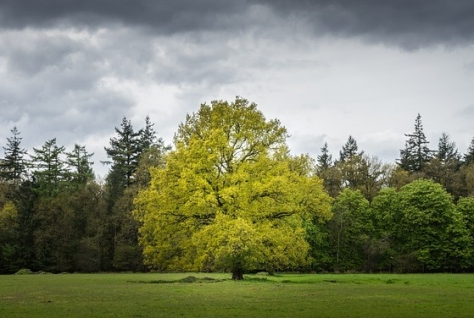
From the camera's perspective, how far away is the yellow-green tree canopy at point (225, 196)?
44.1 meters

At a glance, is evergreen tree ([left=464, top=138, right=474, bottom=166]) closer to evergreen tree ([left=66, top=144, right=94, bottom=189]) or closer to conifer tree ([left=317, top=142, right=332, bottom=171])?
conifer tree ([left=317, top=142, right=332, bottom=171])

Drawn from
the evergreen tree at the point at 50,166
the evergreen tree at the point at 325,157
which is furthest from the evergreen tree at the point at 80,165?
the evergreen tree at the point at 325,157

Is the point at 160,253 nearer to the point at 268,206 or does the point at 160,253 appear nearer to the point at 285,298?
the point at 268,206

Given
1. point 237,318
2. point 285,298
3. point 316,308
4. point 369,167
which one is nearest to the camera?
point 237,318

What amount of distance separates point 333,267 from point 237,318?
76.1 metres

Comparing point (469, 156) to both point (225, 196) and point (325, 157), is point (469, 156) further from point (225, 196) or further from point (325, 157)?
point (225, 196)

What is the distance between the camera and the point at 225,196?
44.0 meters

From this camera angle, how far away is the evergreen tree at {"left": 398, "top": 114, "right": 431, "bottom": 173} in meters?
123

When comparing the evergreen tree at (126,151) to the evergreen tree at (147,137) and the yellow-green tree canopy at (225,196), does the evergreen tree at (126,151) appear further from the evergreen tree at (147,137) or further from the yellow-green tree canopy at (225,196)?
the yellow-green tree canopy at (225,196)

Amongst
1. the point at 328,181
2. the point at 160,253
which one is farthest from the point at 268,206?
the point at 328,181

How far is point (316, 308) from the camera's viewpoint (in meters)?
22.3

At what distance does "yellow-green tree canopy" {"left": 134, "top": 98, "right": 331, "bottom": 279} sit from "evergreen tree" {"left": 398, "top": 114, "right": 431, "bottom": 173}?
80165 mm

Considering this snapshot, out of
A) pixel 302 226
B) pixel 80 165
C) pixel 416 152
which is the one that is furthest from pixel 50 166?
pixel 416 152

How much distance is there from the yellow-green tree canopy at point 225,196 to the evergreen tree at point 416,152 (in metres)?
80.2
